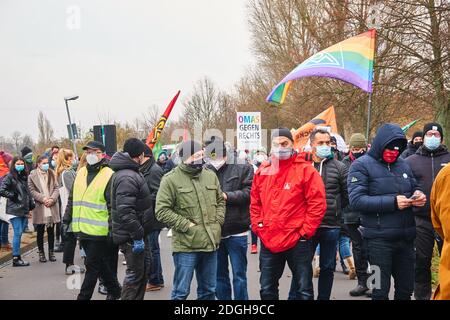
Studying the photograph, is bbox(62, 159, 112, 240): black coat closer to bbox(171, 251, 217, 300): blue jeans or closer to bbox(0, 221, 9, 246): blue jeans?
bbox(171, 251, 217, 300): blue jeans

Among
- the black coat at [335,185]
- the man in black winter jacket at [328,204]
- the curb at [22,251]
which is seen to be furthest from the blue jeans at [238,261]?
the curb at [22,251]

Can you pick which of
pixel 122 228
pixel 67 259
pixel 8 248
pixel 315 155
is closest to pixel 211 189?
pixel 122 228

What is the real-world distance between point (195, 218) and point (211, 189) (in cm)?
34

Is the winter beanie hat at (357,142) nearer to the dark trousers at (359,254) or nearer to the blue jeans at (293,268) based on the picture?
the dark trousers at (359,254)

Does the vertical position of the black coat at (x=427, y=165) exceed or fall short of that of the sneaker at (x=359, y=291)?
it exceeds it

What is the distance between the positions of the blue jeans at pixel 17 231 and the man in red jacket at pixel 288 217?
5.43m

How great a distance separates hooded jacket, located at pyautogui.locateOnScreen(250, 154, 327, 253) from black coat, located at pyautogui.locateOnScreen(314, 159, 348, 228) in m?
0.82

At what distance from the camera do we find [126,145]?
581 cm

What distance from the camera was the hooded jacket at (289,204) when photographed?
5.12 m

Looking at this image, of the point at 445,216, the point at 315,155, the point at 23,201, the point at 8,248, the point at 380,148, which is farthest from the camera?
the point at 8,248

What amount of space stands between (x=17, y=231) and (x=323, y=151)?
5698 millimetres

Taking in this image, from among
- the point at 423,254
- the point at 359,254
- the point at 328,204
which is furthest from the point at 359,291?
the point at 328,204

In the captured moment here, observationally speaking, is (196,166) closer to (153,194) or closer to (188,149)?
(188,149)

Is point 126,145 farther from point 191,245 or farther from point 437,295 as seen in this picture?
point 437,295
